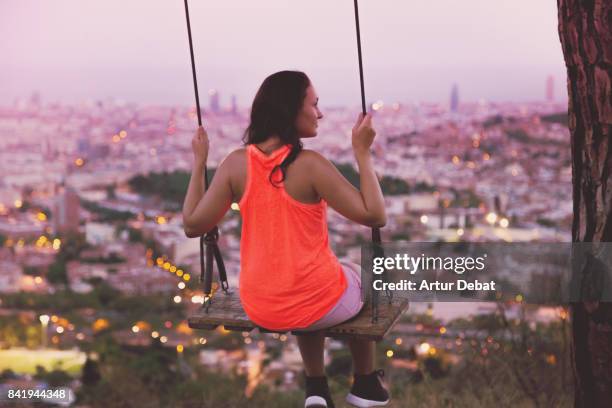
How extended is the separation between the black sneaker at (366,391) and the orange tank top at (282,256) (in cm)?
27

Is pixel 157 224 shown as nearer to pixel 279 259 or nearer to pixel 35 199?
pixel 35 199

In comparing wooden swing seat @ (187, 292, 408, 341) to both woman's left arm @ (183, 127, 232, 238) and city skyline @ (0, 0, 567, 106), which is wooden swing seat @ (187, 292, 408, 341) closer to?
woman's left arm @ (183, 127, 232, 238)

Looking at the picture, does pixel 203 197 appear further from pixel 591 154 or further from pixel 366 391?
pixel 591 154

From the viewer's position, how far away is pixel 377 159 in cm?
1898

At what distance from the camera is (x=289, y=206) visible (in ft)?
6.01

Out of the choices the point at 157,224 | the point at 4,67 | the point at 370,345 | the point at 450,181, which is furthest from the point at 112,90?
the point at 370,345

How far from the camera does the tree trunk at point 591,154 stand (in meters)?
2.00

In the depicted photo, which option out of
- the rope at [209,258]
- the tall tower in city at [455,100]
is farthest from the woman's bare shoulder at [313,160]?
the tall tower in city at [455,100]

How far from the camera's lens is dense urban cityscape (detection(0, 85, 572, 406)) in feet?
35.5

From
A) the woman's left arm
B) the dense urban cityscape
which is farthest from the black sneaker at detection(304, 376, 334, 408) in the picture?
the dense urban cityscape

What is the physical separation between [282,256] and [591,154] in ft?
2.54

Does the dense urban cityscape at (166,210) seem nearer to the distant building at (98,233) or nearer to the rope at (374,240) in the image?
the distant building at (98,233)

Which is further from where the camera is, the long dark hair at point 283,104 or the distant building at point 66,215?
the distant building at point 66,215

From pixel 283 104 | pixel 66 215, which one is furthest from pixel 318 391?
pixel 66 215
